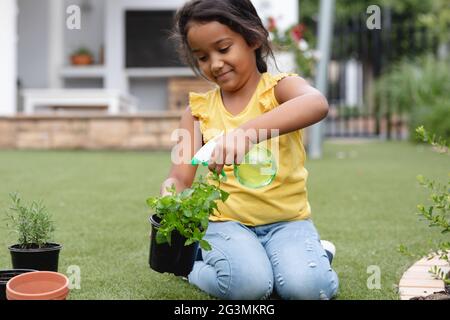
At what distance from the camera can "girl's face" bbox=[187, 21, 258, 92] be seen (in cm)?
227

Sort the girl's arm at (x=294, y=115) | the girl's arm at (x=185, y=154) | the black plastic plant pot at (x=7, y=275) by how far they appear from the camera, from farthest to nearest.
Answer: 1. the girl's arm at (x=185, y=154)
2. the girl's arm at (x=294, y=115)
3. the black plastic plant pot at (x=7, y=275)

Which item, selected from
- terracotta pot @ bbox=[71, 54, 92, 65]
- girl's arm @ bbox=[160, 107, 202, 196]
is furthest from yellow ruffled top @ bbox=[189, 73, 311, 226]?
terracotta pot @ bbox=[71, 54, 92, 65]

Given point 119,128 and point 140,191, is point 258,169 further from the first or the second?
point 119,128

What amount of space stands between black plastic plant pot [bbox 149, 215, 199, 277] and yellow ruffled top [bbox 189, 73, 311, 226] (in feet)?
0.86

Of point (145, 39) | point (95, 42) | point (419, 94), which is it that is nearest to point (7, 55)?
point (145, 39)

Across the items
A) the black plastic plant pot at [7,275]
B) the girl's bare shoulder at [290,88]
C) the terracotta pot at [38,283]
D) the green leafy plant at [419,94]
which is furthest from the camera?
the green leafy plant at [419,94]

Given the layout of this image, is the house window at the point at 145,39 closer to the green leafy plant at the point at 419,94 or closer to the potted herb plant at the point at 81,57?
the potted herb plant at the point at 81,57

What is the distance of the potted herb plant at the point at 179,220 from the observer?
1.99 meters

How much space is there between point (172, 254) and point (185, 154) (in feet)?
1.71

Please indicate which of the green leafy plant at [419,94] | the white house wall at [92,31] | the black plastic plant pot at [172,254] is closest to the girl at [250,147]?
the black plastic plant pot at [172,254]

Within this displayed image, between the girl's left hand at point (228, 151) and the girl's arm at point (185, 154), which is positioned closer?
the girl's left hand at point (228, 151)

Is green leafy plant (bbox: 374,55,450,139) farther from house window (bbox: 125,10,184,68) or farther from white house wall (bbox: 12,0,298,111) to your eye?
white house wall (bbox: 12,0,298,111)

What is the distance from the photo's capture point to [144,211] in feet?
13.1

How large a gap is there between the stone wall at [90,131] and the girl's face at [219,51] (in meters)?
5.78
